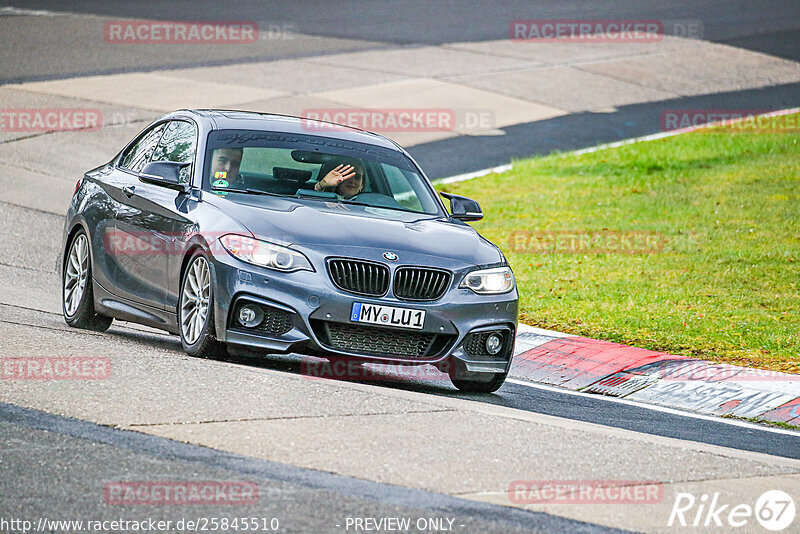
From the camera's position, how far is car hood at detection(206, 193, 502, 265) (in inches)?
326

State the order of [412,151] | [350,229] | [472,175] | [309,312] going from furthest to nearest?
[412,151], [472,175], [350,229], [309,312]

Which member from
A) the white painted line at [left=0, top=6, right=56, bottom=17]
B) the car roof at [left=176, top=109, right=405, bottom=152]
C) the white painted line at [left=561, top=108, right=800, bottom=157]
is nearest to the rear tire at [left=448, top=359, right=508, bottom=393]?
the car roof at [left=176, top=109, right=405, bottom=152]

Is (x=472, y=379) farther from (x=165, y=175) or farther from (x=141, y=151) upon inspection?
(x=141, y=151)

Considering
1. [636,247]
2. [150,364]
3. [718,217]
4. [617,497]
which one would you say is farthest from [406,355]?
[718,217]

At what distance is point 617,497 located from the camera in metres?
6.01

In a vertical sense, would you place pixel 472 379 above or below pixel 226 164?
below

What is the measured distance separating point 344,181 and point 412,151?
12.1 m

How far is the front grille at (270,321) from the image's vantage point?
8.09m

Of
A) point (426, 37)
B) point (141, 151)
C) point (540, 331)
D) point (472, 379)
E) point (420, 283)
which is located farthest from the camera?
point (426, 37)

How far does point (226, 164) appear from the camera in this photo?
9227 millimetres

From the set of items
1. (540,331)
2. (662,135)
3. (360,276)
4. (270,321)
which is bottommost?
(540,331)

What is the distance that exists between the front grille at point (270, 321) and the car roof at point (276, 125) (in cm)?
189

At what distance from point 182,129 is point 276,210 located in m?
1.61

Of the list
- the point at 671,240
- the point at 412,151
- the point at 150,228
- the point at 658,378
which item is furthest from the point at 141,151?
the point at 412,151
